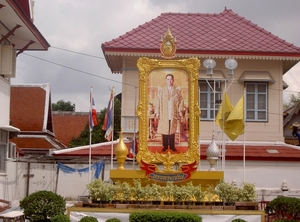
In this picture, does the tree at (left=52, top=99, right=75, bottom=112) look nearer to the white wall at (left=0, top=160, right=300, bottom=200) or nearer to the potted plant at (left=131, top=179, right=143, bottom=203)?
the white wall at (left=0, top=160, right=300, bottom=200)

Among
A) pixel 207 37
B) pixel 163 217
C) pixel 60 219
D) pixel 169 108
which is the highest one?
pixel 207 37

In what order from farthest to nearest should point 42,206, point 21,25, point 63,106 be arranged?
point 63,106 < point 21,25 < point 42,206

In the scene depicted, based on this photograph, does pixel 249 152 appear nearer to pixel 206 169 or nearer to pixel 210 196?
pixel 206 169

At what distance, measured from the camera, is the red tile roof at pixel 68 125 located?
4566cm

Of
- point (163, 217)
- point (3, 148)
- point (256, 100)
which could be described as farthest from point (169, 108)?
point (256, 100)

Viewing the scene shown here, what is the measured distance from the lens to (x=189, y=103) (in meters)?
19.4

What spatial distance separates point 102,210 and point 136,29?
46.8 ft

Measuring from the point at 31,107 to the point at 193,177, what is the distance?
18526 millimetres

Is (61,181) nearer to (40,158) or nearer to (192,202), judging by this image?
(40,158)

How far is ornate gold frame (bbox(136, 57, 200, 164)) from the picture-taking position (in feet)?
62.9

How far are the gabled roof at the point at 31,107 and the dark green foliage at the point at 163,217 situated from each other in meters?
19.2

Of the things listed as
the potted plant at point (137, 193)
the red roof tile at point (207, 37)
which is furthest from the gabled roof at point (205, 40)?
the potted plant at point (137, 193)

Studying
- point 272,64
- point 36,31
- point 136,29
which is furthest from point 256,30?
point 36,31

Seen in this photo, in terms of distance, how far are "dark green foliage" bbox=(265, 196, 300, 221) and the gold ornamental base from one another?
2322 mm
